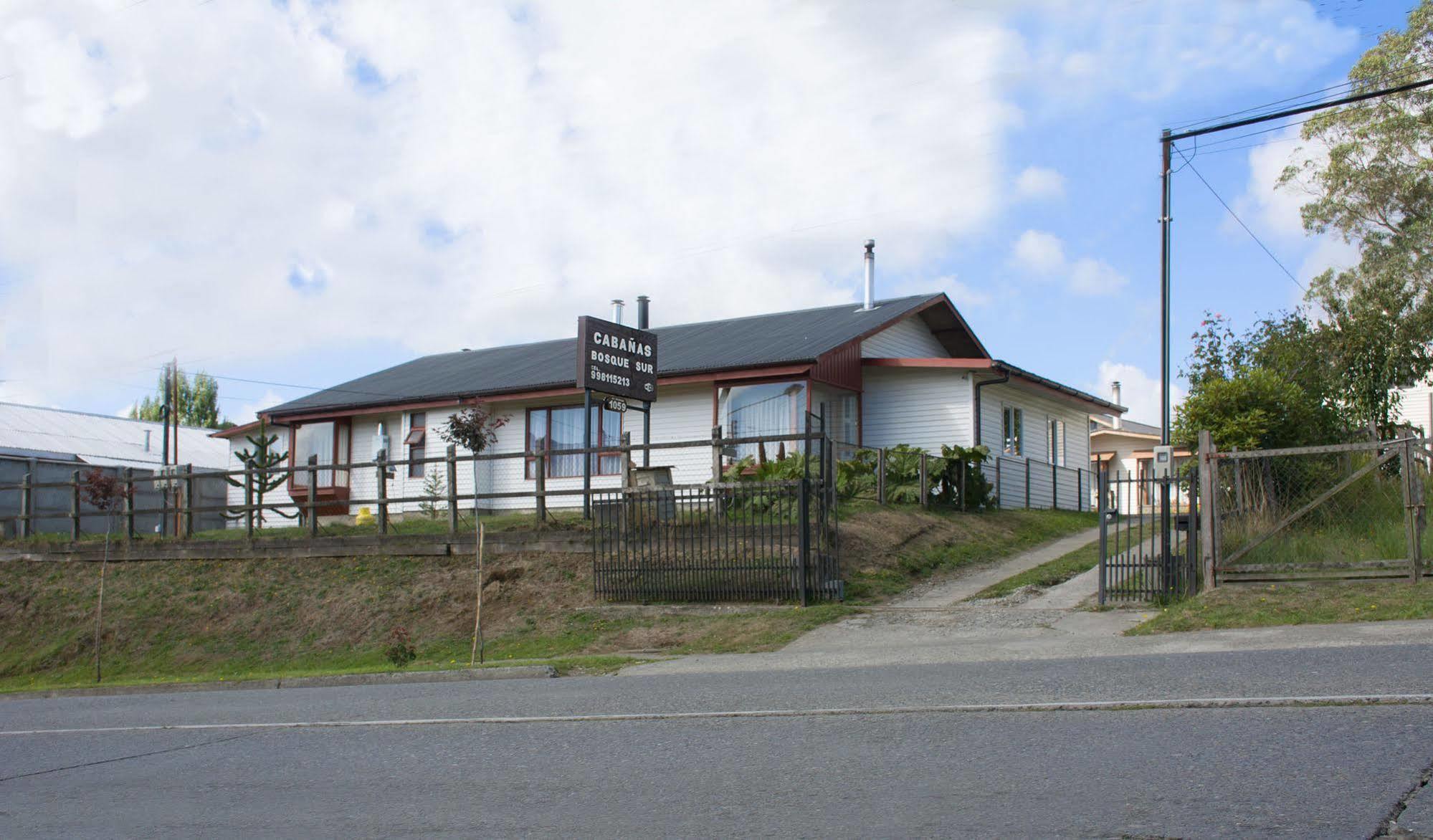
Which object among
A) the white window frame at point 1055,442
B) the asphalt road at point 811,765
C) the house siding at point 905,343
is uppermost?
the house siding at point 905,343

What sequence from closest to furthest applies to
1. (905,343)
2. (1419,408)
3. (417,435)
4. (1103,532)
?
1. (1103,532)
2. (905,343)
3. (417,435)
4. (1419,408)

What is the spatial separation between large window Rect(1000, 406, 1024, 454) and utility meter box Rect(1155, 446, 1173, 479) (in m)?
11.8

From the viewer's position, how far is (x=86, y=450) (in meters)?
45.4

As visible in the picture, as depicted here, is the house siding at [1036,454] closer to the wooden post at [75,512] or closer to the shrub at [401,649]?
the shrub at [401,649]

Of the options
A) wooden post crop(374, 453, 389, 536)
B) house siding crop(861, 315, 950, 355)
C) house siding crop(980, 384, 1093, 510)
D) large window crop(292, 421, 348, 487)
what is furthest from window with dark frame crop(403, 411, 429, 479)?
house siding crop(980, 384, 1093, 510)

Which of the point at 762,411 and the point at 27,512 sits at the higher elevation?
the point at 762,411

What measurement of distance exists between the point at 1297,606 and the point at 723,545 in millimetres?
6976

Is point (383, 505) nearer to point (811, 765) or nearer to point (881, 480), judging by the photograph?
point (881, 480)

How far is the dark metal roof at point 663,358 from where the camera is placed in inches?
1038

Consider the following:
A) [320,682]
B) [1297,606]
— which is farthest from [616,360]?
[1297,606]

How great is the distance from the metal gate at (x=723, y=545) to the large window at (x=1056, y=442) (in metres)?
15.0

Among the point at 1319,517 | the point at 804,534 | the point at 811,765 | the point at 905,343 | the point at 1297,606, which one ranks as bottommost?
the point at 811,765

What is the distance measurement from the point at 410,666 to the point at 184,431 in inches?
1751

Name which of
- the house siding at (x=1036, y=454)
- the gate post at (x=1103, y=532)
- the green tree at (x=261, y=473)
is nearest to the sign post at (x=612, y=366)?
the green tree at (x=261, y=473)
